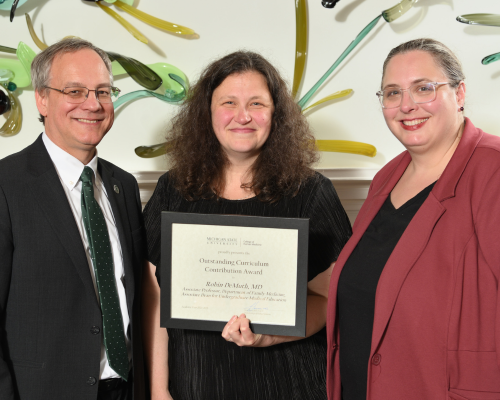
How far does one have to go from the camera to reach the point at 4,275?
1.25 m

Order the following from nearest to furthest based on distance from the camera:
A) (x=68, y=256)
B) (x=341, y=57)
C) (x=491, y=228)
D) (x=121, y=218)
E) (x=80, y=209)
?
(x=491, y=228)
(x=68, y=256)
(x=80, y=209)
(x=121, y=218)
(x=341, y=57)

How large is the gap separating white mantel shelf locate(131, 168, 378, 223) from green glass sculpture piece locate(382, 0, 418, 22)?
83 cm

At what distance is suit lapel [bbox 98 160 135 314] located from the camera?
1492mm

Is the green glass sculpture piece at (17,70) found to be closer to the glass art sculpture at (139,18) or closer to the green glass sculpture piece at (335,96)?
the glass art sculpture at (139,18)

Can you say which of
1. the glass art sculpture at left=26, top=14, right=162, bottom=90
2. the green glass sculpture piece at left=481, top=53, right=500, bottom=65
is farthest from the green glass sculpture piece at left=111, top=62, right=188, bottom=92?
the green glass sculpture piece at left=481, top=53, right=500, bottom=65

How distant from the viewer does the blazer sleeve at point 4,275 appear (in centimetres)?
123

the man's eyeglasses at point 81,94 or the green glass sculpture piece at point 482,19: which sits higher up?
the green glass sculpture piece at point 482,19

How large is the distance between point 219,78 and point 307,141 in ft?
1.45

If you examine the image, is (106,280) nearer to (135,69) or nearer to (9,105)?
(135,69)

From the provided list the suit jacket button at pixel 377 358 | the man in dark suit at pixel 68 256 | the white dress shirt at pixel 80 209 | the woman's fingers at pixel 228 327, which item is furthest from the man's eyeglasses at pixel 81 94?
the suit jacket button at pixel 377 358

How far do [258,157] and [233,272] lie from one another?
→ 1.74ft

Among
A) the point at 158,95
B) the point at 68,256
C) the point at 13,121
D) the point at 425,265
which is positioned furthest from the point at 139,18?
the point at 425,265

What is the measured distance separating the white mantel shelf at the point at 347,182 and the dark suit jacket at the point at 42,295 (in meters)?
1.20

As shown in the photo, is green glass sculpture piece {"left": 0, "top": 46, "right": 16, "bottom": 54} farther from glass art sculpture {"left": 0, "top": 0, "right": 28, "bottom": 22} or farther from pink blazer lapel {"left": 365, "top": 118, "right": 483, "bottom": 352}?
pink blazer lapel {"left": 365, "top": 118, "right": 483, "bottom": 352}
